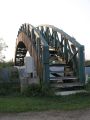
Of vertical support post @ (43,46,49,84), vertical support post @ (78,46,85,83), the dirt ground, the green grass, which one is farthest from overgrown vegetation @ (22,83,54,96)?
the dirt ground

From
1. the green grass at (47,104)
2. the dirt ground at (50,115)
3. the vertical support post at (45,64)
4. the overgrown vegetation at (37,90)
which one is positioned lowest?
the dirt ground at (50,115)

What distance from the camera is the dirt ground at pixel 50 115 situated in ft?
33.6

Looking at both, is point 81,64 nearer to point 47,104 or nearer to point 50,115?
point 47,104

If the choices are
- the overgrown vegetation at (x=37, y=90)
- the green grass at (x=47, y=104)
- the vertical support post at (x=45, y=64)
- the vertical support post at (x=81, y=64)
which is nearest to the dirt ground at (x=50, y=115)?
the green grass at (x=47, y=104)

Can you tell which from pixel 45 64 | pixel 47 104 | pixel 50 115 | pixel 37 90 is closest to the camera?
pixel 50 115

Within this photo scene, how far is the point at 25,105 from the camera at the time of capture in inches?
482

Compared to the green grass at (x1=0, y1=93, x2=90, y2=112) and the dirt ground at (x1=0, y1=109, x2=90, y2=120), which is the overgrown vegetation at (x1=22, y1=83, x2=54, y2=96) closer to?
the green grass at (x1=0, y1=93, x2=90, y2=112)

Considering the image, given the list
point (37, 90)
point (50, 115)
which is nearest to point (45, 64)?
point (37, 90)

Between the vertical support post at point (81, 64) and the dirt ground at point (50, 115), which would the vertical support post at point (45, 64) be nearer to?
the vertical support post at point (81, 64)

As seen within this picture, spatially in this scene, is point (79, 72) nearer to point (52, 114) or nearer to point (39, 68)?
point (39, 68)

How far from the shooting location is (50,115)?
34.7 ft

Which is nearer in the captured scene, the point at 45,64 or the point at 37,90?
the point at 37,90

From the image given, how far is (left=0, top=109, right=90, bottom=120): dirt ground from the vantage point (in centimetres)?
1023

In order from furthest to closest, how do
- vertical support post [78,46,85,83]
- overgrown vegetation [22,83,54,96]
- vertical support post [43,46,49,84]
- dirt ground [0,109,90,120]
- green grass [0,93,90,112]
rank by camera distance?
vertical support post [78,46,85,83] → vertical support post [43,46,49,84] → overgrown vegetation [22,83,54,96] → green grass [0,93,90,112] → dirt ground [0,109,90,120]
